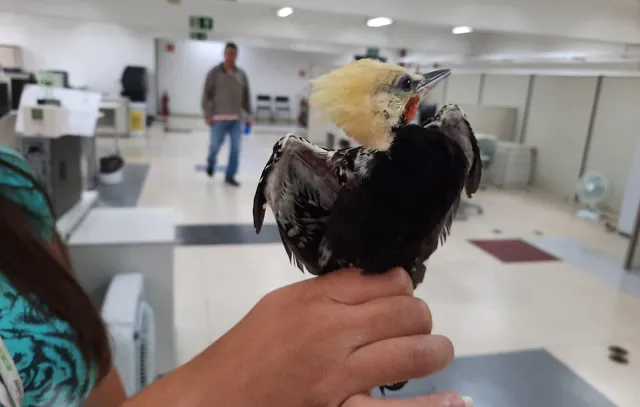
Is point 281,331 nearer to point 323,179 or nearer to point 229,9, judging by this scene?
point 323,179

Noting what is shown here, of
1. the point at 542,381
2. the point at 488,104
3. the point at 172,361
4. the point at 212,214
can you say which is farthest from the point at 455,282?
the point at 488,104

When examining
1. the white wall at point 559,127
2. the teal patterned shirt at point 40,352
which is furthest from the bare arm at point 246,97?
the teal patterned shirt at point 40,352

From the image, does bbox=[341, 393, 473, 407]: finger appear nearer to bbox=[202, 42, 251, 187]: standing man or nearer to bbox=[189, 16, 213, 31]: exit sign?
bbox=[202, 42, 251, 187]: standing man

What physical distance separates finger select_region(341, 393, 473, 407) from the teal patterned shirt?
408mm

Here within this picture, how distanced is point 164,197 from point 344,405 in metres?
4.67

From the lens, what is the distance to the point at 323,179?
0.53 metres

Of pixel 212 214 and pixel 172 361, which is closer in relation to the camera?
Result: pixel 172 361

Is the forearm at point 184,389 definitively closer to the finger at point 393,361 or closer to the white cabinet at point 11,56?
the finger at point 393,361

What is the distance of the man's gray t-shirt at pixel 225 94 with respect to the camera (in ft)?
15.8

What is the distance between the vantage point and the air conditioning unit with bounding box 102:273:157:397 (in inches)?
55.9

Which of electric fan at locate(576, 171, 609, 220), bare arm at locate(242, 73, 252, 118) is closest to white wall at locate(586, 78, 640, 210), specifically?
electric fan at locate(576, 171, 609, 220)

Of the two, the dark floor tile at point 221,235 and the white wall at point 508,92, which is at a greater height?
the white wall at point 508,92

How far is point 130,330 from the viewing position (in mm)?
1429

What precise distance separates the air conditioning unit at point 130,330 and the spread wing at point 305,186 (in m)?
0.91
